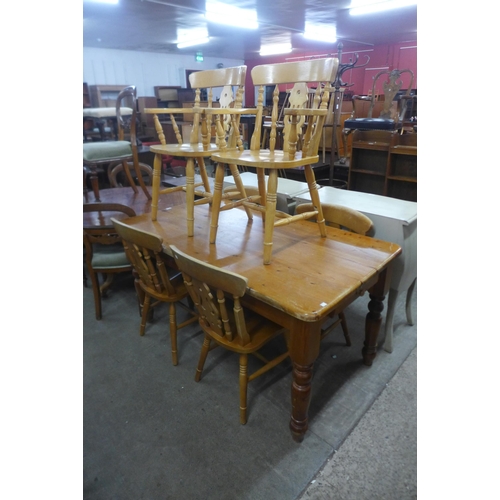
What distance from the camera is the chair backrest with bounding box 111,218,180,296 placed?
63.9 inches

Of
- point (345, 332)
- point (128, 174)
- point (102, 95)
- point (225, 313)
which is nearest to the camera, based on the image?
point (225, 313)

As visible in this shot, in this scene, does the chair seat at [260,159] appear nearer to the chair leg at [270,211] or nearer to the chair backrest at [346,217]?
the chair leg at [270,211]

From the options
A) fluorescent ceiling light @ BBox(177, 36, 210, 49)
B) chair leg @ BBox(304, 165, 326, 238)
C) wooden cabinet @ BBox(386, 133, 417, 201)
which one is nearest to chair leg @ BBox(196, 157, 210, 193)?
chair leg @ BBox(304, 165, 326, 238)

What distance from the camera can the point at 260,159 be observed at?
4.94 feet

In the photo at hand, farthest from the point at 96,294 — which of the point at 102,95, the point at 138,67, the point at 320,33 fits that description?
the point at 138,67

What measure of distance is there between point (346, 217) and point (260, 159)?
0.64m

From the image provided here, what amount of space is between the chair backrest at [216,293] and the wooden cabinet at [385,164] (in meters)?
2.69

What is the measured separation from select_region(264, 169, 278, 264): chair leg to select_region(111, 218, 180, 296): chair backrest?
489 mm

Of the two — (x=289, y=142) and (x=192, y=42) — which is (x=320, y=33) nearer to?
(x=192, y=42)

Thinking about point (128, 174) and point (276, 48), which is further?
point (276, 48)

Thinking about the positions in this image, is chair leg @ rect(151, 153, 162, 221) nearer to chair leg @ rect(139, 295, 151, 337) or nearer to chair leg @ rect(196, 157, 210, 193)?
chair leg @ rect(196, 157, 210, 193)
